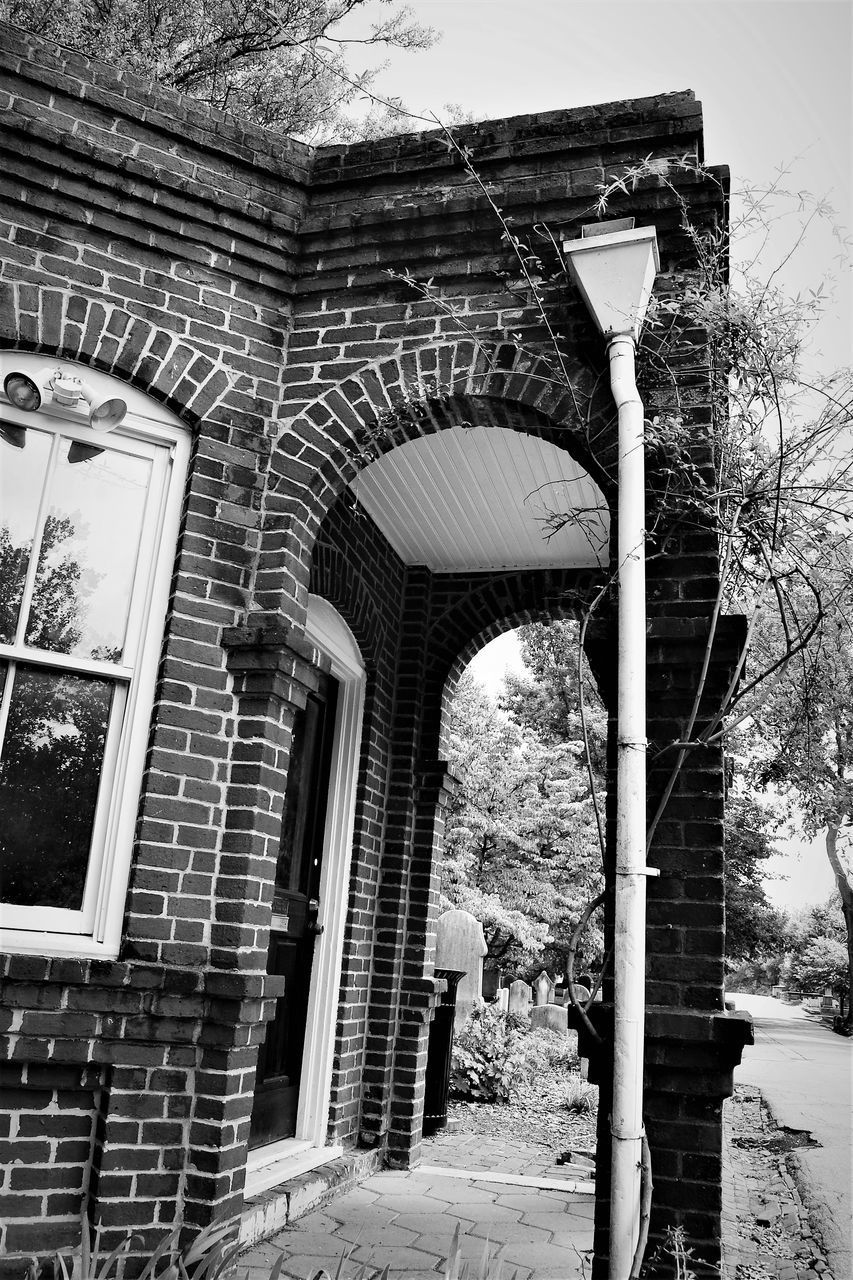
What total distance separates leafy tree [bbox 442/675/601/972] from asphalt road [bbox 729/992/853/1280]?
3943 mm

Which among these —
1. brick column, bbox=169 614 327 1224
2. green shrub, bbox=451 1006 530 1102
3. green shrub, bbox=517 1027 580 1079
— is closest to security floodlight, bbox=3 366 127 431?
brick column, bbox=169 614 327 1224

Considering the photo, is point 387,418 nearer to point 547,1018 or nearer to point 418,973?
point 418,973

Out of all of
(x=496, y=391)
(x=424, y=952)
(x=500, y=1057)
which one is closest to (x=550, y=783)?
(x=500, y=1057)

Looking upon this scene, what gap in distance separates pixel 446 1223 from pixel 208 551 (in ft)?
10.6

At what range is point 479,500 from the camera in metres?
5.65

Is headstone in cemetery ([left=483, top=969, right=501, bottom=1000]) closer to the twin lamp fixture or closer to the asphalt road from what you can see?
the asphalt road

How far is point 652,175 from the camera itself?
374 cm

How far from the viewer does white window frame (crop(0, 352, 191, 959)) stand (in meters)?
3.40

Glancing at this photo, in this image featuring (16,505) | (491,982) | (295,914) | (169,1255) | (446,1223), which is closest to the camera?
(169,1255)

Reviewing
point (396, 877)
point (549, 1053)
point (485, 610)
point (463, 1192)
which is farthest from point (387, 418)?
point (549, 1053)

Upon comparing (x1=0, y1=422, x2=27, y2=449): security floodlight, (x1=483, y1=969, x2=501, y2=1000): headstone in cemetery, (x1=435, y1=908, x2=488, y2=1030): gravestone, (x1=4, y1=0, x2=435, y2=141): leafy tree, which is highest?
(x1=4, y1=0, x2=435, y2=141): leafy tree

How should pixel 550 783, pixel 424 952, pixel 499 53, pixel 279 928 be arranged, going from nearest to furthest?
pixel 279 928 → pixel 424 952 → pixel 499 53 → pixel 550 783

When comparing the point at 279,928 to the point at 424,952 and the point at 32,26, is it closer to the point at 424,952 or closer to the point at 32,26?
the point at 424,952

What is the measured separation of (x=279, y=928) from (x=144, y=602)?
196 cm
